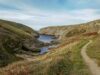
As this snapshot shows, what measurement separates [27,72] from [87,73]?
192 inches

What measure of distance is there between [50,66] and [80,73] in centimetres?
256

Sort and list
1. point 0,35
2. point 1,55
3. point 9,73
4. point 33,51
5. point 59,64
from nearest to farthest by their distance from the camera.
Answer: point 9,73, point 59,64, point 1,55, point 0,35, point 33,51

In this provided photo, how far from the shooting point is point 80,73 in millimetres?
22656

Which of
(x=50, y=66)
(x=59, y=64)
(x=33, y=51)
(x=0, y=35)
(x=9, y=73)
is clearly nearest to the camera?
(x=9, y=73)

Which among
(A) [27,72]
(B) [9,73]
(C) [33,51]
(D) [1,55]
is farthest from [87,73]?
(C) [33,51]

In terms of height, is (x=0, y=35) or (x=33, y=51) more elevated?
(x=0, y=35)

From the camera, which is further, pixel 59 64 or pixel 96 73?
pixel 59 64

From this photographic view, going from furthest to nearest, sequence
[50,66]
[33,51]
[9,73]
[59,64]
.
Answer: [33,51] → [59,64] → [50,66] → [9,73]

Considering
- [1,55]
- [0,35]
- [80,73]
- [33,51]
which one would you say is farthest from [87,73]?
[33,51]

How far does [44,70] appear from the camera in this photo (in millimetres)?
22594

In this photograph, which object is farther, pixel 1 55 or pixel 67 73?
pixel 1 55

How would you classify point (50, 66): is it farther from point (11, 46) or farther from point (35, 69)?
point (11, 46)

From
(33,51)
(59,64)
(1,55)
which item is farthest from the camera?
(33,51)

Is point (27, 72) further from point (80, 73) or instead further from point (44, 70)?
point (80, 73)
